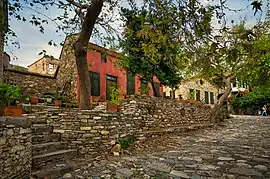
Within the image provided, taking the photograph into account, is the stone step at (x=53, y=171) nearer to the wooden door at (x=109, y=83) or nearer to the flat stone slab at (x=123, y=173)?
the flat stone slab at (x=123, y=173)

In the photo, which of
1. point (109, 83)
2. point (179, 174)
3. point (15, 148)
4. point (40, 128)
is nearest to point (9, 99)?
point (15, 148)

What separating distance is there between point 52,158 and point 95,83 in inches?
298

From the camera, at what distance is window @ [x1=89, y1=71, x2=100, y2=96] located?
11.5 m

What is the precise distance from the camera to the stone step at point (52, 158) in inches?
157

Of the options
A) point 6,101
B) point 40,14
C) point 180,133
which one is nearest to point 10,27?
point 40,14

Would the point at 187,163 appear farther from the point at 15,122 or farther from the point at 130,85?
the point at 130,85

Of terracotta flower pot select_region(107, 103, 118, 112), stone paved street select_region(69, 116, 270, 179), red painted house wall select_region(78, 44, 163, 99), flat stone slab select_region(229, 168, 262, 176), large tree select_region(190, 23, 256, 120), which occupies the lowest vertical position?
stone paved street select_region(69, 116, 270, 179)

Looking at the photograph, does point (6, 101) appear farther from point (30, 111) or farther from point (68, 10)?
point (68, 10)

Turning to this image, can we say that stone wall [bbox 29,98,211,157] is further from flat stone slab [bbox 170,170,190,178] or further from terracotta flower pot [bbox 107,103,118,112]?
flat stone slab [bbox 170,170,190,178]

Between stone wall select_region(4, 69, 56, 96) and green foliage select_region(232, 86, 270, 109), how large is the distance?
18.9 meters

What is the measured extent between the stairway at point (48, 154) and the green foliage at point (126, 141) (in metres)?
1.24

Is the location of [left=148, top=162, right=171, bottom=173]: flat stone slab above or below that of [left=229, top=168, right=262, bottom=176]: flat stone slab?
below

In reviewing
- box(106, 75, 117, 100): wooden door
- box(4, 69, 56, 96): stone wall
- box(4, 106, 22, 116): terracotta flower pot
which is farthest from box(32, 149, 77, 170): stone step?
box(106, 75, 117, 100): wooden door

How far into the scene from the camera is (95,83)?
11656mm
